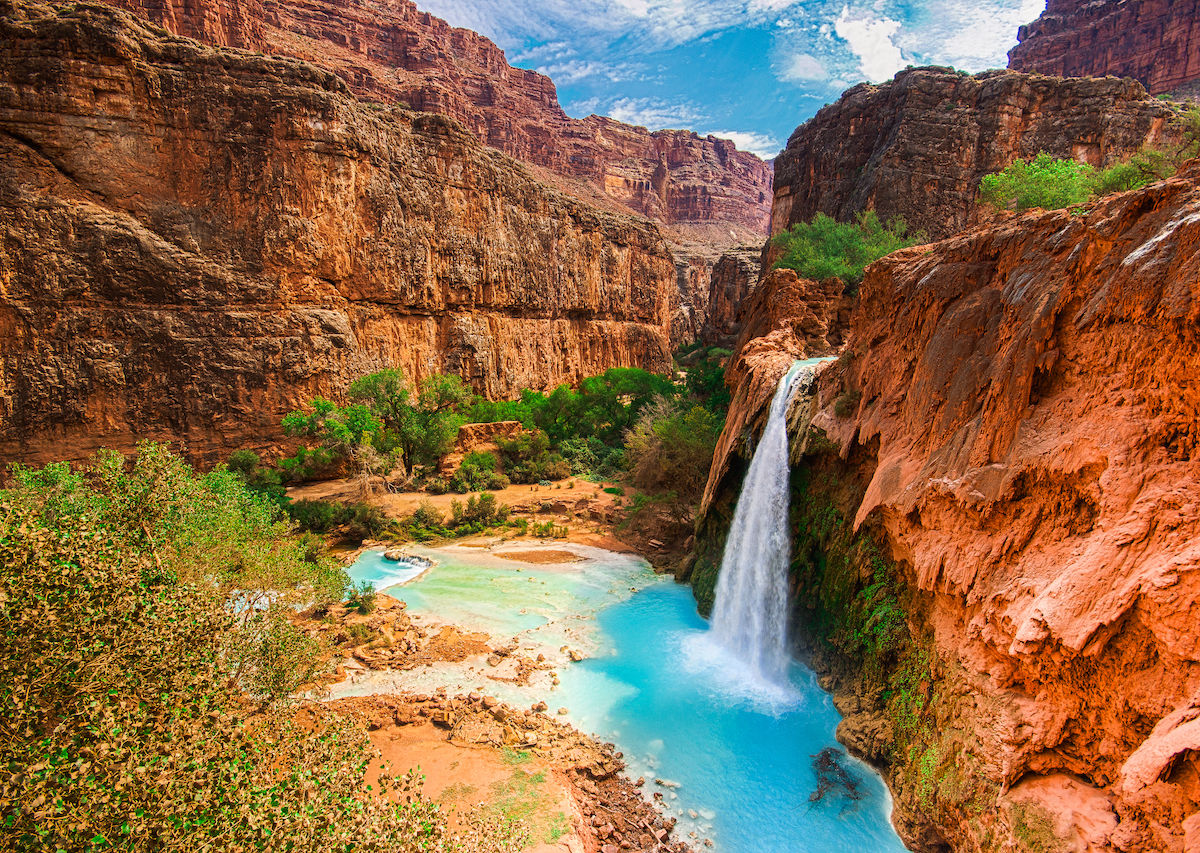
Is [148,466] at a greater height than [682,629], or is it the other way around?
[148,466]

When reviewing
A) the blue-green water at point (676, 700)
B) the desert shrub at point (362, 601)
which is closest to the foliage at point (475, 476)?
the blue-green water at point (676, 700)

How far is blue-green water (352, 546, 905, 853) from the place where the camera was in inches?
312

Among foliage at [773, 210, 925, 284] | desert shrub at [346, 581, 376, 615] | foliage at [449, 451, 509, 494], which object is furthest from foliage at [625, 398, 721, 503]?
desert shrub at [346, 581, 376, 615]

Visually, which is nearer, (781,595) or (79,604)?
(79,604)

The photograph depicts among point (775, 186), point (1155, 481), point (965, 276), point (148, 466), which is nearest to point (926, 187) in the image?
point (775, 186)

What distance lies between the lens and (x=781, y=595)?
1195 cm

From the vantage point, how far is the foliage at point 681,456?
1947 centimetres

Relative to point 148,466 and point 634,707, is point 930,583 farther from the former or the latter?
point 148,466

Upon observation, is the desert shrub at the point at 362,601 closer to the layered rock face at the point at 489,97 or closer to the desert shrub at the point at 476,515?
the desert shrub at the point at 476,515

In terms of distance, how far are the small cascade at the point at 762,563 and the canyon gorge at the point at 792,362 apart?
163 mm

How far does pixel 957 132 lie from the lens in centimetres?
2886

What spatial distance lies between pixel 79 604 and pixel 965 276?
11148mm

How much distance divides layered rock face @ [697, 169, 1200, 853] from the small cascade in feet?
7.10

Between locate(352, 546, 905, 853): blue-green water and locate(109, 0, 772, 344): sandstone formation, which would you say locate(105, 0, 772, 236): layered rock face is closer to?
locate(109, 0, 772, 344): sandstone formation
